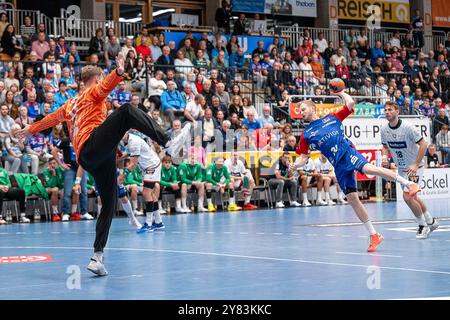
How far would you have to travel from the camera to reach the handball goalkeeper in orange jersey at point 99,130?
8523mm

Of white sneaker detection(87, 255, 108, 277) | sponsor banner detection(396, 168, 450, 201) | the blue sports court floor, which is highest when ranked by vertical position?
sponsor banner detection(396, 168, 450, 201)

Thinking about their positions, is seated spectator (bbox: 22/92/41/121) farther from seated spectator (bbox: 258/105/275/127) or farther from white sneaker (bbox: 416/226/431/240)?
white sneaker (bbox: 416/226/431/240)

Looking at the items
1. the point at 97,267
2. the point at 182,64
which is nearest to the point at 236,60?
the point at 182,64

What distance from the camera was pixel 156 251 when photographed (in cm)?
1148

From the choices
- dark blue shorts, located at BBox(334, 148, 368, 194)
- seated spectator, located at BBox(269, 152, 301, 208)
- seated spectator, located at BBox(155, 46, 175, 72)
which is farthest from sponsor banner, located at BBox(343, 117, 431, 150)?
dark blue shorts, located at BBox(334, 148, 368, 194)

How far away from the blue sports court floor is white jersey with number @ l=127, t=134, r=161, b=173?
1.28 m

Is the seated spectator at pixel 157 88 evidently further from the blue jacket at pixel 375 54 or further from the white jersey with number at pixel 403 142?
the blue jacket at pixel 375 54

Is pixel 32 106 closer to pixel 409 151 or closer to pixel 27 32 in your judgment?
pixel 27 32

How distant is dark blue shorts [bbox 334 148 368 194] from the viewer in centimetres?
1156

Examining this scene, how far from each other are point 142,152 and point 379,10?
23125 mm

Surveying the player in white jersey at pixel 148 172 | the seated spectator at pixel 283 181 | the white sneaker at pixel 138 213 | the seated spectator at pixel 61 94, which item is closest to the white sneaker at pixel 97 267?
the player in white jersey at pixel 148 172

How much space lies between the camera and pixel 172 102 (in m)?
22.3

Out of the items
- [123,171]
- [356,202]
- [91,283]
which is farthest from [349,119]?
[91,283]

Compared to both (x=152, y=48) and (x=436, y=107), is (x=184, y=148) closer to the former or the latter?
(x=152, y=48)
